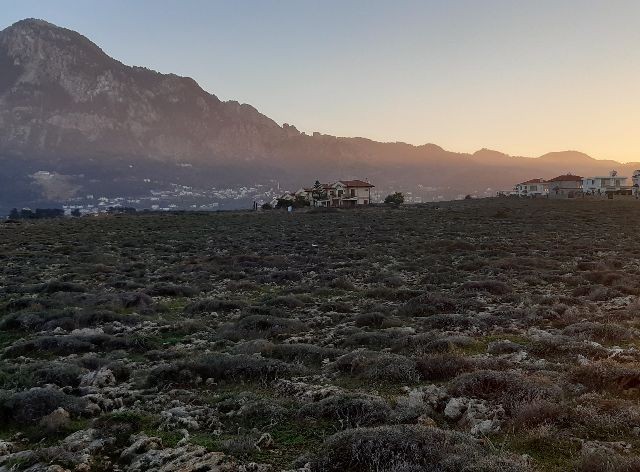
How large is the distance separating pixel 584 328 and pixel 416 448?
811cm

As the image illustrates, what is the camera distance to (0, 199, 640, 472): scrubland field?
6477 millimetres

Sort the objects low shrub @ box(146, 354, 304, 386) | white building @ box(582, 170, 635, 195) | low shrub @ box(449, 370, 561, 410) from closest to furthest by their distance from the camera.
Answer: low shrub @ box(449, 370, 561, 410) < low shrub @ box(146, 354, 304, 386) < white building @ box(582, 170, 635, 195)

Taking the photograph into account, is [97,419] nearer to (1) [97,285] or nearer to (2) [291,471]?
(2) [291,471]

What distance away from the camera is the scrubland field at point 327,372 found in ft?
21.2

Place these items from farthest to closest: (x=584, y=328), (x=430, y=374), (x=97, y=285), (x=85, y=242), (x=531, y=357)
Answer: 1. (x=85, y=242)
2. (x=97, y=285)
3. (x=584, y=328)
4. (x=531, y=357)
5. (x=430, y=374)

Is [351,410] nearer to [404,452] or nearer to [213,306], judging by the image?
[404,452]

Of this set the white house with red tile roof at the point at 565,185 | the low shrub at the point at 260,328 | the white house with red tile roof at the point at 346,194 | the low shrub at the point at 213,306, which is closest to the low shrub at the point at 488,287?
the low shrub at the point at 260,328

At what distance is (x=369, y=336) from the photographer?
1255 centimetres

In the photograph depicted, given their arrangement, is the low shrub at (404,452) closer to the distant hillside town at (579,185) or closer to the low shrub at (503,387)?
the low shrub at (503,387)

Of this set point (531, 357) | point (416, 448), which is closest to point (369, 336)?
point (531, 357)

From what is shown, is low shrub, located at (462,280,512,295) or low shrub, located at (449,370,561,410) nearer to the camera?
low shrub, located at (449,370,561,410)

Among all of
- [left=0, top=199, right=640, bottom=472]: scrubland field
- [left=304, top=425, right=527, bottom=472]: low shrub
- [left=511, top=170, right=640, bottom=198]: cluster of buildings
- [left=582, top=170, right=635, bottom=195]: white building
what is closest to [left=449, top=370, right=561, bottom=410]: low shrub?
[left=0, top=199, right=640, bottom=472]: scrubland field

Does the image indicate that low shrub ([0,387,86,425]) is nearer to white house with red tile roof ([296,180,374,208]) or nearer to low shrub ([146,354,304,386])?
low shrub ([146,354,304,386])

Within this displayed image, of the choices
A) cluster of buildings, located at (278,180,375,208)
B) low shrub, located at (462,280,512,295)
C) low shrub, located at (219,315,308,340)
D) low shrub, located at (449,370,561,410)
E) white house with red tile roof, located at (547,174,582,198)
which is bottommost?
low shrub, located at (219,315,308,340)
